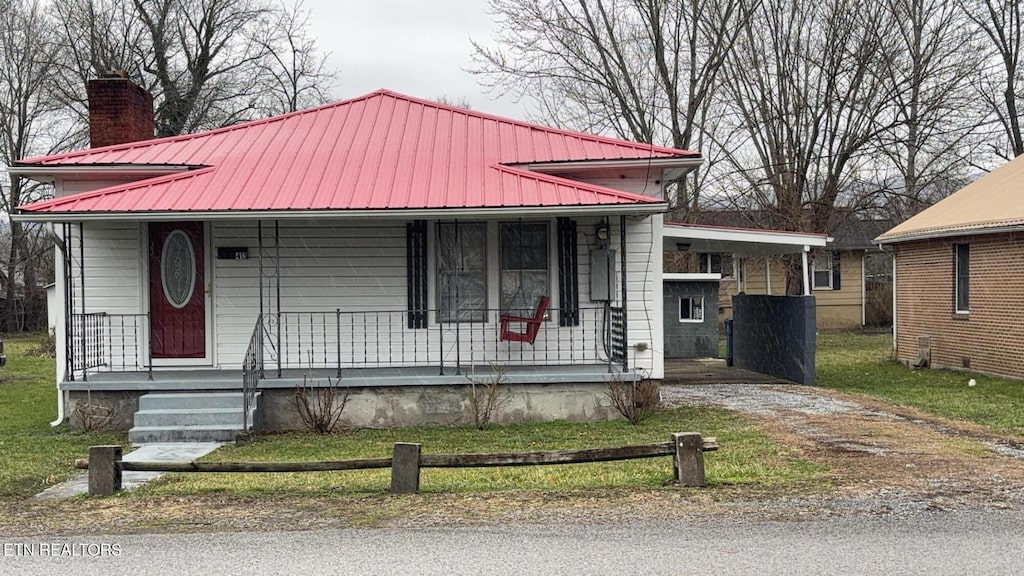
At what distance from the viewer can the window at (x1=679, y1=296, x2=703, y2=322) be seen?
22.5m

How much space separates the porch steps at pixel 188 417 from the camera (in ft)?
35.9

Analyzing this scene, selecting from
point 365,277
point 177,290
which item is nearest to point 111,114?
point 177,290

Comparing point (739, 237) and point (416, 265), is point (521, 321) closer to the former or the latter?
point (416, 265)

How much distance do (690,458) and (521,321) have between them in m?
4.72

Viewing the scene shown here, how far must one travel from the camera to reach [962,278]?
61.6 feet

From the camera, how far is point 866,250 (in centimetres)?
3447

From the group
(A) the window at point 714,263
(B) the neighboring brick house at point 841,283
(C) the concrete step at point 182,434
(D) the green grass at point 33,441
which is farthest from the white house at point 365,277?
(B) the neighboring brick house at point 841,283

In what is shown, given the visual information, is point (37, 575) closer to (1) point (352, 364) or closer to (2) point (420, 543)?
(2) point (420, 543)

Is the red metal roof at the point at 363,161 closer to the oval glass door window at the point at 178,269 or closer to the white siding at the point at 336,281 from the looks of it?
the white siding at the point at 336,281

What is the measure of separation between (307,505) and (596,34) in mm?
22913

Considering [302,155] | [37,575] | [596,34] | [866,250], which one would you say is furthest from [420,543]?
[866,250]

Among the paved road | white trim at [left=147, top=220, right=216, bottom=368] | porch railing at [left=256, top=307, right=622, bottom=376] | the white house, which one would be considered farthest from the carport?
the paved road

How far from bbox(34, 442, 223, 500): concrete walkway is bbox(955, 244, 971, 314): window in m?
14.5

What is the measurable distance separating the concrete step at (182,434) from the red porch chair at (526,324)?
3.55 metres
